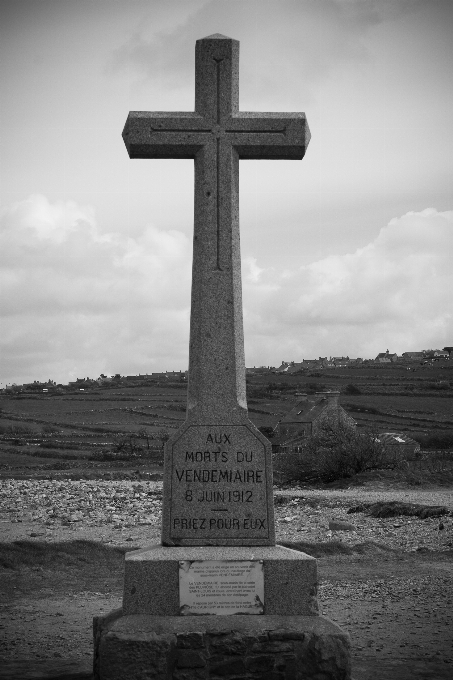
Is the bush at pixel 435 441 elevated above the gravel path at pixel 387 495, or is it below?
above

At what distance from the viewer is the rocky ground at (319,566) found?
8.06m

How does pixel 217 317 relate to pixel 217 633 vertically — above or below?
above

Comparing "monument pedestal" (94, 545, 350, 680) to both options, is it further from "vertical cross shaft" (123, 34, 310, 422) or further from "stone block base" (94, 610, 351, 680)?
"vertical cross shaft" (123, 34, 310, 422)

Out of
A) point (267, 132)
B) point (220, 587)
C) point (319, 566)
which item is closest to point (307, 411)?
point (319, 566)

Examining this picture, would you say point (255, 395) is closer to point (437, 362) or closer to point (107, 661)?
point (437, 362)

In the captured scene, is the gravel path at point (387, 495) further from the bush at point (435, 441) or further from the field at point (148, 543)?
the bush at point (435, 441)

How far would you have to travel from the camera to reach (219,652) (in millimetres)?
6078

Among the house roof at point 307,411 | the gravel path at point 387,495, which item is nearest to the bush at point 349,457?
the gravel path at point 387,495

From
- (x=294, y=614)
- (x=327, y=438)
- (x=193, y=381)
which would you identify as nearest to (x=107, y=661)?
(x=294, y=614)

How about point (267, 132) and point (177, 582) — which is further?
point (267, 132)

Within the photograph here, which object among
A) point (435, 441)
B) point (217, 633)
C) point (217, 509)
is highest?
point (435, 441)

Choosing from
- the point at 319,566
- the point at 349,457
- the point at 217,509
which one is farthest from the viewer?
the point at 349,457

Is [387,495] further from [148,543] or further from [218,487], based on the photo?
[218,487]

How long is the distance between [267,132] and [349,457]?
22.7 meters
